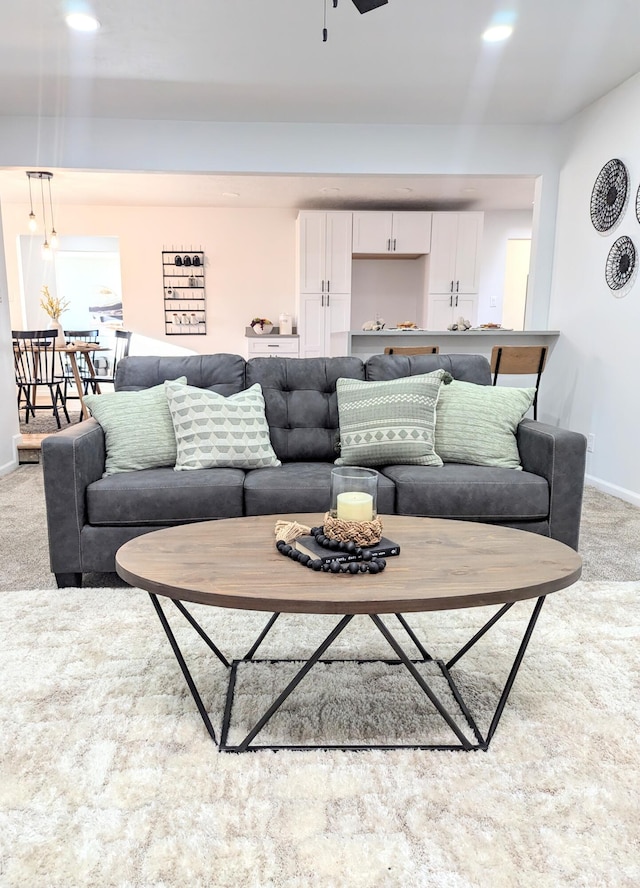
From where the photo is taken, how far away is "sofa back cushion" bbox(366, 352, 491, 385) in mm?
3008

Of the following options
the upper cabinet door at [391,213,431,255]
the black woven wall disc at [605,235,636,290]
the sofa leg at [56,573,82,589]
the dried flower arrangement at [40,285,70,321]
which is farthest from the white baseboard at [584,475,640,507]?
the dried flower arrangement at [40,285,70,321]

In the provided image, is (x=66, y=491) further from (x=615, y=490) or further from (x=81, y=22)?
(x=615, y=490)

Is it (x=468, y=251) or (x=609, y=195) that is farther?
(x=468, y=251)

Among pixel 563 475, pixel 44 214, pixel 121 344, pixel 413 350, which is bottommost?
pixel 563 475

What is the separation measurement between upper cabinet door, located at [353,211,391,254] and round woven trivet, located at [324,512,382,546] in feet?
19.2

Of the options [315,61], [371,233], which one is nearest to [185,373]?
[315,61]

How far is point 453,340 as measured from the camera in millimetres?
4895

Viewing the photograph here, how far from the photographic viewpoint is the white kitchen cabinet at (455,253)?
6.81 metres

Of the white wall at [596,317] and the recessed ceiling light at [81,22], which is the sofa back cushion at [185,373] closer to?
the recessed ceiling light at [81,22]

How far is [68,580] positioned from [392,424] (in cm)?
150

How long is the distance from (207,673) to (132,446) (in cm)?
114

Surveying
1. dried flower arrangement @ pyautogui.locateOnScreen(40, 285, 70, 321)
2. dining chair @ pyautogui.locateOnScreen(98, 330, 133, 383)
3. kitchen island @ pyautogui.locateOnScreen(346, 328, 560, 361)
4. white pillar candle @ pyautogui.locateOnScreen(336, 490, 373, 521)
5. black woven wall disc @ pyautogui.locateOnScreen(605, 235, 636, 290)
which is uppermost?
black woven wall disc @ pyautogui.locateOnScreen(605, 235, 636, 290)

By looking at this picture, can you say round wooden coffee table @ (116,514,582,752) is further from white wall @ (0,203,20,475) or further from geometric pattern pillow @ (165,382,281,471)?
white wall @ (0,203,20,475)

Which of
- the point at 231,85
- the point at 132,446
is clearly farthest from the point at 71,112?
the point at 132,446
